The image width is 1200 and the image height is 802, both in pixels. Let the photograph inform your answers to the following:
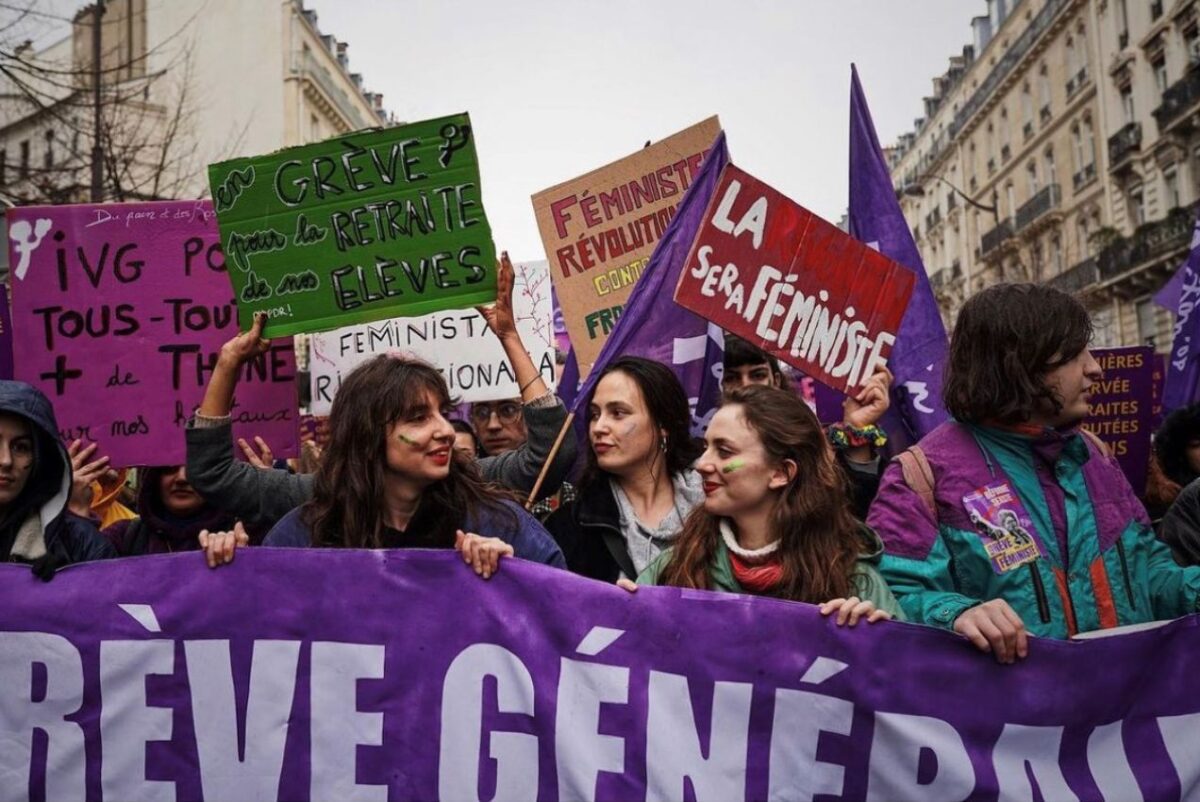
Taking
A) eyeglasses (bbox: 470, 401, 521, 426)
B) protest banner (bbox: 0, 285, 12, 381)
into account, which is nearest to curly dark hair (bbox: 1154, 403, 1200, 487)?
eyeglasses (bbox: 470, 401, 521, 426)

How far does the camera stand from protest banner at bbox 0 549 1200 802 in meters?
2.66

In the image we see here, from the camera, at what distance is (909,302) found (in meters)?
4.34

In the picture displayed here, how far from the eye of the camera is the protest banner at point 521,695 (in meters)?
2.66

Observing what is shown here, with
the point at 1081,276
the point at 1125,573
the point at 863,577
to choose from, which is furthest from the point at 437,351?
the point at 1081,276

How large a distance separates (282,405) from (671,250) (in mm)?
1475

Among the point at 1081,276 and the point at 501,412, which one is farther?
the point at 1081,276

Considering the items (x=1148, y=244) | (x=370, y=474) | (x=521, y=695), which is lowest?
(x=521, y=695)

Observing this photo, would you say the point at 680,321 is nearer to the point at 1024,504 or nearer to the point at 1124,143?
the point at 1024,504

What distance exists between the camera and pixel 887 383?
3.99 metres

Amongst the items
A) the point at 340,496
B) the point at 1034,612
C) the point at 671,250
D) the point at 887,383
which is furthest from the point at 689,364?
the point at 1034,612

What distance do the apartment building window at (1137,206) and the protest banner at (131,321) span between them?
1552 inches

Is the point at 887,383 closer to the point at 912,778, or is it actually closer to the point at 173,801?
the point at 912,778

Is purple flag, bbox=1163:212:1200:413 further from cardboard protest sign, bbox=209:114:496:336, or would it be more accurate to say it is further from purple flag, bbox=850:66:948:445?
cardboard protest sign, bbox=209:114:496:336

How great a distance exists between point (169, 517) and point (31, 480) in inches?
26.0
